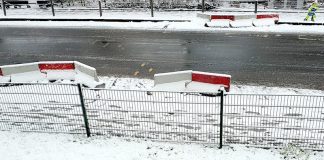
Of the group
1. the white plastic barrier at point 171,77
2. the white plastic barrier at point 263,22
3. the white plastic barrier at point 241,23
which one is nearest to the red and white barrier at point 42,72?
the white plastic barrier at point 171,77

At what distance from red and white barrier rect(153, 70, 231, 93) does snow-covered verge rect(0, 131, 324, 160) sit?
2951 millimetres

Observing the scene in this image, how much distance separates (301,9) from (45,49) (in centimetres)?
1608

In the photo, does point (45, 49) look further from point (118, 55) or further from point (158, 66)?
point (158, 66)

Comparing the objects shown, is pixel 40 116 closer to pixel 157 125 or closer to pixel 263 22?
pixel 157 125

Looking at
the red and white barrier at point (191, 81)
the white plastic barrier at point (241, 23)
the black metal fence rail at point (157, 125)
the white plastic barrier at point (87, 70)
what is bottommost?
the black metal fence rail at point (157, 125)

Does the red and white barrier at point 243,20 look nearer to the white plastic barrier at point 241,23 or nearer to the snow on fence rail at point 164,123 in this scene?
the white plastic barrier at point 241,23

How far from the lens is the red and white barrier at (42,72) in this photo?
412 inches

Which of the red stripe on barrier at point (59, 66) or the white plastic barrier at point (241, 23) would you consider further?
the white plastic barrier at point (241, 23)

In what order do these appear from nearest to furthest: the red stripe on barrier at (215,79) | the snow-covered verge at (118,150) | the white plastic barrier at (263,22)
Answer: the snow-covered verge at (118,150), the red stripe on barrier at (215,79), the white plastic barrier at (263,22)

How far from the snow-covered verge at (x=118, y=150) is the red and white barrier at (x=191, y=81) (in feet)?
9.68

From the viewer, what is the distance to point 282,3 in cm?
2197

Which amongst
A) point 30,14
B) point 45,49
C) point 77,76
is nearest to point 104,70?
point 77,76

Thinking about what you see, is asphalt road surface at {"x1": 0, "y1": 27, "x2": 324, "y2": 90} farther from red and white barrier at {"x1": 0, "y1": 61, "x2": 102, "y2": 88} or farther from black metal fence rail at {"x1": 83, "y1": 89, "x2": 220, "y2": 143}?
black metal fence rail at {"x1": 83, "y1": 89, "x2": 220, "y2": 143}

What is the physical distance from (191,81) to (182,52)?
14.0ft
